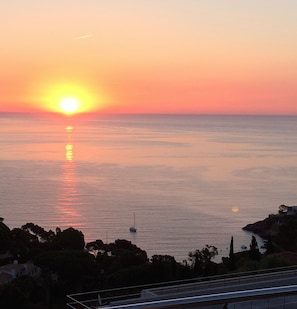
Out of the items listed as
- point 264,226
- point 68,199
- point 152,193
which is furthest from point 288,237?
point 152,193

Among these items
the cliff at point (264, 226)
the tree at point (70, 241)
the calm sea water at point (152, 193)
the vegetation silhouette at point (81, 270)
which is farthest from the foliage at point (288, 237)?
the cliff at point (264, 226)

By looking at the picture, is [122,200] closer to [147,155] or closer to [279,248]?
[279,248]

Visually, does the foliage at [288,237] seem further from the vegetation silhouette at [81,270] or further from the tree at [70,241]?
the tree at [70,241]

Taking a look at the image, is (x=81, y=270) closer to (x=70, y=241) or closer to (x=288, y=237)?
(x=70, y=241)

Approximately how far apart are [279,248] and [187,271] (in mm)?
7392

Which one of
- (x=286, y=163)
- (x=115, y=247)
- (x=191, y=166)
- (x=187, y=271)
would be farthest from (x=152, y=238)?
(x=286, y=163)

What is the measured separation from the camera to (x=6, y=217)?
1441 inches

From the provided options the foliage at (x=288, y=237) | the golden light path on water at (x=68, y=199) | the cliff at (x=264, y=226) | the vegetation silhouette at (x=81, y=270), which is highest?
the golden light path on water at (x=68, y=199)

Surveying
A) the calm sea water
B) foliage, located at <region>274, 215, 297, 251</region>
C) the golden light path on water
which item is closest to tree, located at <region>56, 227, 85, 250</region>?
the calm sea water

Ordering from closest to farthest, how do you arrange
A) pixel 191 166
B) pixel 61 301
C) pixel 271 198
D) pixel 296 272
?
pixel 296 272 → pixel 61 301 → pixel 271 198 → pixel 191 166

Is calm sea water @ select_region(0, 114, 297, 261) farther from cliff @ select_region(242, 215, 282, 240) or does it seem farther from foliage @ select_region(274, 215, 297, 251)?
foliage @ select_region(274, 215, 297, 251)

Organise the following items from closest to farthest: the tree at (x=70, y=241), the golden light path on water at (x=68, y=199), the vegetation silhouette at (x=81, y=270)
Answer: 1. the vegetation silhouette at (x=81, y=270)
2. the tree at (x=70, y=241)
3. the golden light path on water at (x=68, y=199)

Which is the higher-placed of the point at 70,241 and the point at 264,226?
the point at 264,226

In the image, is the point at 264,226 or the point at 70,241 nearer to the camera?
the point at 70,241
